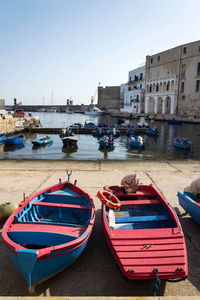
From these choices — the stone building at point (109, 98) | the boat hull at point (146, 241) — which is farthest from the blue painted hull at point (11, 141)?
the stone building at point (109, 98)

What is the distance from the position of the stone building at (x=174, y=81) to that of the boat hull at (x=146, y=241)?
63122 mm

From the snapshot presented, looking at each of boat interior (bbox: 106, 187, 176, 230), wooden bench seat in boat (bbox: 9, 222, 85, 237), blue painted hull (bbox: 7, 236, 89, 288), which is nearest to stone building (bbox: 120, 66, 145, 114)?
boat interior (bbox: 106, 187, 176, 230)

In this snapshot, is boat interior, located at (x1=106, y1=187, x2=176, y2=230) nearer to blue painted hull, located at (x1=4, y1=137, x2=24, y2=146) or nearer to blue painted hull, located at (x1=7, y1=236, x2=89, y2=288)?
blue painted hull, located at (x1=7, y1=236, x2=89, y2=288)

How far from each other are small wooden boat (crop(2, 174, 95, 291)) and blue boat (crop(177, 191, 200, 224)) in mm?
2754

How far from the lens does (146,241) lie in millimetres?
4324

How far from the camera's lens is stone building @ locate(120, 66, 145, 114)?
85438 mm

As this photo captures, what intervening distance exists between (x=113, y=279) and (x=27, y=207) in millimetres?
2856

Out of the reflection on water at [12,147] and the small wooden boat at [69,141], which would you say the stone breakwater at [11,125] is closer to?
the reflection on water at [12,147]

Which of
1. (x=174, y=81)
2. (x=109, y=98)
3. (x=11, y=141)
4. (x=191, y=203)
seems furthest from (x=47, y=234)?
(x=109, y=98)

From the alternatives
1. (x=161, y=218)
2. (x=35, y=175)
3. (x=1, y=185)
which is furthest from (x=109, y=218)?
(x=35, y=175)

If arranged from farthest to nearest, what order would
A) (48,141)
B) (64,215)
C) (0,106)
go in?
(0,106), (48,141), (64,215)

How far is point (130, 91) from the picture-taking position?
9312 cm

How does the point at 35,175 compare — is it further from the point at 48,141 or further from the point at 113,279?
the point at 48,141

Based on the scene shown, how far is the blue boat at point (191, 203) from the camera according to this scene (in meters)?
5.72
